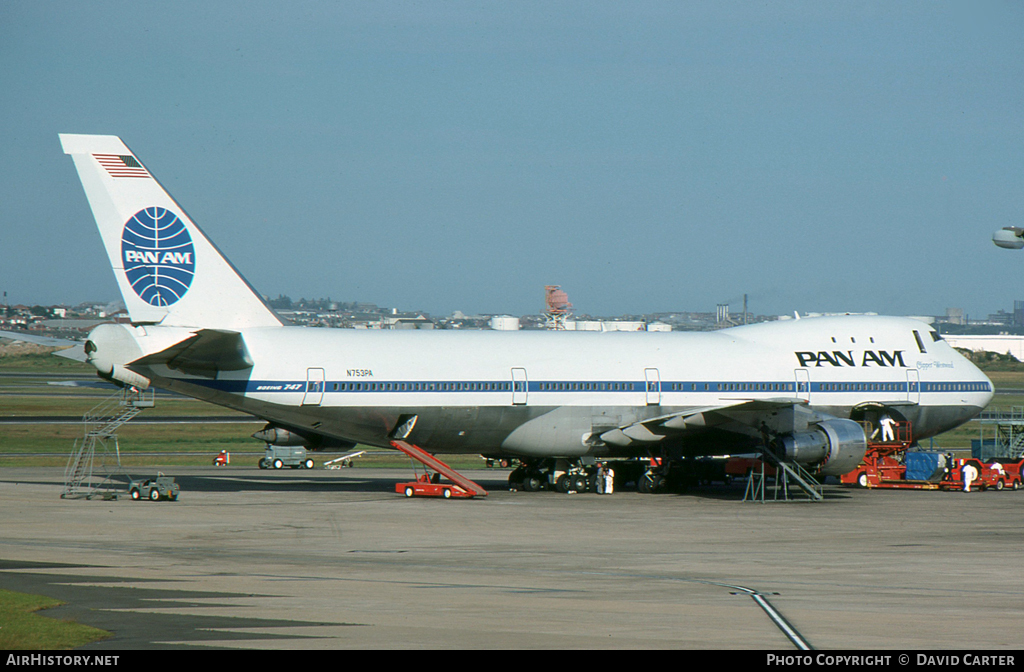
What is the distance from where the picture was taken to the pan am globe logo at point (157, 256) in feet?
96.9

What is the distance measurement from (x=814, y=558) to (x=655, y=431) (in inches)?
543

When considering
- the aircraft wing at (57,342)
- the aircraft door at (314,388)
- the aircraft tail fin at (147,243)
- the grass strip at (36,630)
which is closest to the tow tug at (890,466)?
the aircraft door at (314,388)

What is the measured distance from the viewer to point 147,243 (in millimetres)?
29703

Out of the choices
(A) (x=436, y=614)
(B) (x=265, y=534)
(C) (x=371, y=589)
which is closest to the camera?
(A) (x=436, y=614)

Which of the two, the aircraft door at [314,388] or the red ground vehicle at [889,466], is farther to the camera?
the red ground vehicle at [889,466]

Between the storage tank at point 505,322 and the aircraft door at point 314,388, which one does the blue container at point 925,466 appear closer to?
the storage tank at point 505,322

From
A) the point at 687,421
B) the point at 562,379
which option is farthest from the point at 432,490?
the point at 687,421

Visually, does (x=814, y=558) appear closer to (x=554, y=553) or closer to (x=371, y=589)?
(x=554, y=553)

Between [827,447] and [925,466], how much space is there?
22.9ft

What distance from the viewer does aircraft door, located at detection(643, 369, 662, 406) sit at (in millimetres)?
35031

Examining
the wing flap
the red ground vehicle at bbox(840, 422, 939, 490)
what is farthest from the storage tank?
the red ground vehicle at bbox(840, 422, 939, 490)

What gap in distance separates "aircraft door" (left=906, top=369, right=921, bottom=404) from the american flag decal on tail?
25.7 m
